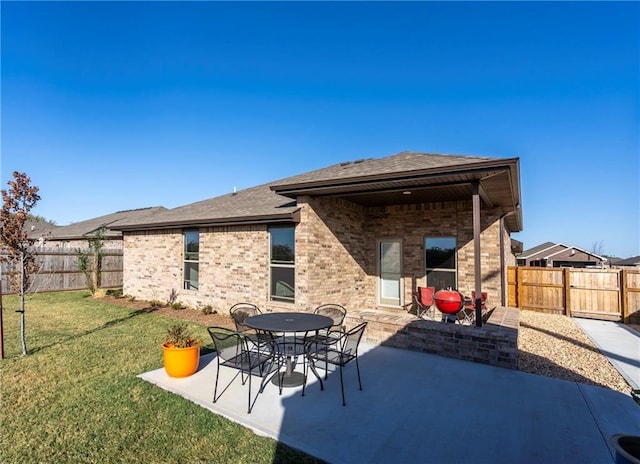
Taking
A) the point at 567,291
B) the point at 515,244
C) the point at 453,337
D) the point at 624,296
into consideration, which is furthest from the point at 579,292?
the point at 453,337

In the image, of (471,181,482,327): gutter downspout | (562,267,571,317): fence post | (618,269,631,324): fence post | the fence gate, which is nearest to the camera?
(471,181,482,327): gutter downspout

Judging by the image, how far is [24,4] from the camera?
7234mm

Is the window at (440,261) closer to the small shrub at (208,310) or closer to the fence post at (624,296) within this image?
the fence post at (624,296)

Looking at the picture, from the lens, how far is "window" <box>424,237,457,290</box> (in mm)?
9328

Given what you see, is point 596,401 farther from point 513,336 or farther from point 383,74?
point 383,74

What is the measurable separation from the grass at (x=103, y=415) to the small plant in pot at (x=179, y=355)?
366mm

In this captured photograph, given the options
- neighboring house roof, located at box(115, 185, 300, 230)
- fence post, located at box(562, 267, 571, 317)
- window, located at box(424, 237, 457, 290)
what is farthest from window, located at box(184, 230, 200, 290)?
fence post, located at box(562, 267, 571, 317)

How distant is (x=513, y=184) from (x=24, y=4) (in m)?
11.5

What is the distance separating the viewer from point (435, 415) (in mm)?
3770

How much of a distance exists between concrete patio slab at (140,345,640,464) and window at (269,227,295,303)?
12.0 feet

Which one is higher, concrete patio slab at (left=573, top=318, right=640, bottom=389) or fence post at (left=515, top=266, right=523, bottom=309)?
fence post at (left=515, top=266, right=523, bottom=309)

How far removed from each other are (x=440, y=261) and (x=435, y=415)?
20.6 ft

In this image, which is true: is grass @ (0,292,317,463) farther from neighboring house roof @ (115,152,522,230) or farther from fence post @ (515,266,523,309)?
fence post @ (515,266,523,309)

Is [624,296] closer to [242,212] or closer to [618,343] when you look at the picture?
[618,343]
